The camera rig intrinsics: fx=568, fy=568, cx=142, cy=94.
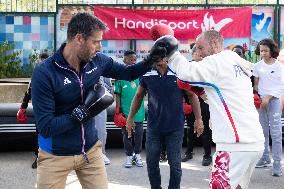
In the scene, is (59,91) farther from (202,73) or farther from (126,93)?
(126,93)

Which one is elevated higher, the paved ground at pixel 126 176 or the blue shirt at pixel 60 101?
the blue shirt at pixel 60 101

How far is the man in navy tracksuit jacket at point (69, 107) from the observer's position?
11.8 feet

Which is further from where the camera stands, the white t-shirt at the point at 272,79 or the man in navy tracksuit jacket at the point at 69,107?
the white t-shirt at the point at 272,79

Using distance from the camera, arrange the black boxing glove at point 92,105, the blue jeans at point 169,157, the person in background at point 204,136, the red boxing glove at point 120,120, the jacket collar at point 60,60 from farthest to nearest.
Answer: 1. the person in background at point 204,136
2. the red boxing glove at point 120,120
3. the blue jeans at point 169,157
4. the jacket collar at point 60,60
5. the black boxing glove at point 92,105

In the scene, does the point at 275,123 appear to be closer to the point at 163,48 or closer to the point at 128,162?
the point at 128,162

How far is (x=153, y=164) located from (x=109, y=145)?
11.5 ft

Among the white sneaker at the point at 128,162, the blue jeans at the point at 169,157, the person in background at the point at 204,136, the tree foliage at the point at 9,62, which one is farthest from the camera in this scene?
the tree foliage at the point at 9,62

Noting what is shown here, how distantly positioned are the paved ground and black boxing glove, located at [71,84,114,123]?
9.02 feet

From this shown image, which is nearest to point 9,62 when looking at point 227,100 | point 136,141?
point 136,141

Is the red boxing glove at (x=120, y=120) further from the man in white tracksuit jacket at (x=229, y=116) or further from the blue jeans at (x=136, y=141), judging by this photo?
the man in white tracksuit jacket at (x=229, y=116)

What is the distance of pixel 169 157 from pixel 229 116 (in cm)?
171

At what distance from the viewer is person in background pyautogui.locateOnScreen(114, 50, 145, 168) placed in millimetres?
7508

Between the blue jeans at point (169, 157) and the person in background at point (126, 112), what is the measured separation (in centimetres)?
205

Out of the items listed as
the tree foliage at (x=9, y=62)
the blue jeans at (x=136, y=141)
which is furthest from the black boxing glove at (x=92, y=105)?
the tree foliage at (x=9, y=62)
